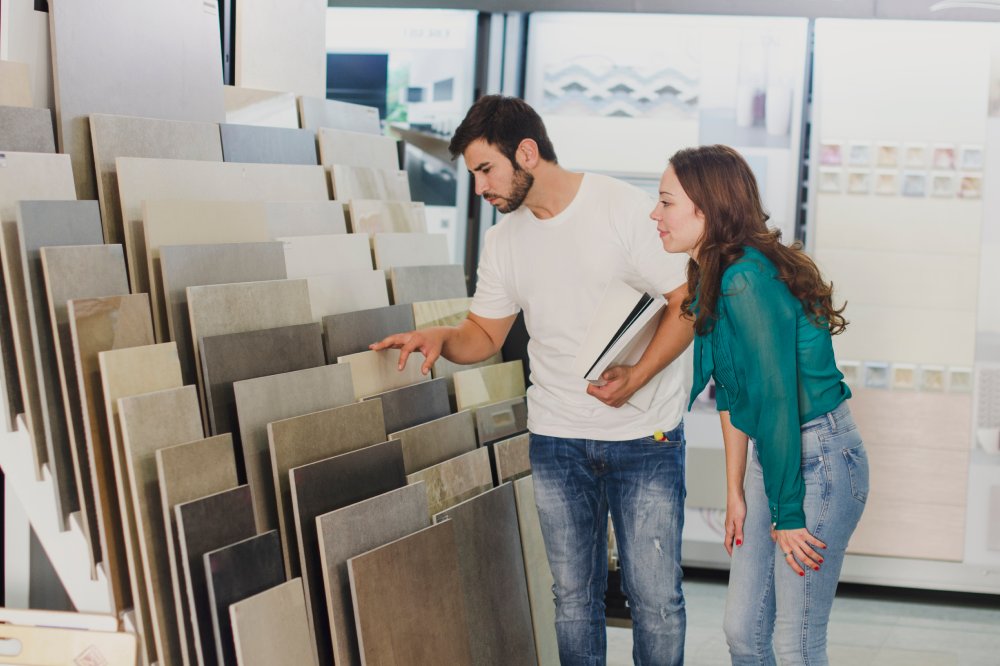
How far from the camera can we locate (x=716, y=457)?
3.94 metres

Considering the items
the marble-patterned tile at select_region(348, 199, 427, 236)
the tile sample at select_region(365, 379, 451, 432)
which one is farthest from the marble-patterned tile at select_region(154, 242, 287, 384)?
the marble-patterned tile at select_region(348, 199, 427, 236)

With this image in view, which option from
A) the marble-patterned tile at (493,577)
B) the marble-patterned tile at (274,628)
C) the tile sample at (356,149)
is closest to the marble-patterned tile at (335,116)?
the tile sample at (356,149)

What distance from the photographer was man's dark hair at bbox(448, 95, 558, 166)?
7.41 ft

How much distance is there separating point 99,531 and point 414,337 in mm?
827

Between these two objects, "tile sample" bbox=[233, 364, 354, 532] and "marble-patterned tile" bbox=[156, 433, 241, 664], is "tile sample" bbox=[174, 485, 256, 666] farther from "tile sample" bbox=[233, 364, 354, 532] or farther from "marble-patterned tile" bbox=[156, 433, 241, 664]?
"tile sample" bbox=[233, 364, 354, 532]

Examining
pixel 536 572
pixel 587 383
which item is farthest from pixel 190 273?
pixel 536 572

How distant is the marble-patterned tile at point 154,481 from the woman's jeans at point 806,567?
1.07 metres

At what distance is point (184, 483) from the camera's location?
1866mm

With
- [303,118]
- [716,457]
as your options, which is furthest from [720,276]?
[716,457]

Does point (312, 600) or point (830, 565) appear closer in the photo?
point (830, 565)

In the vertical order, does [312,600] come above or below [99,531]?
below

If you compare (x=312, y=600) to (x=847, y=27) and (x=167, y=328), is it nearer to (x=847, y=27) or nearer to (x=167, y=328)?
(x=167, y=328)

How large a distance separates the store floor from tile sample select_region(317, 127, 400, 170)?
5.71 feet

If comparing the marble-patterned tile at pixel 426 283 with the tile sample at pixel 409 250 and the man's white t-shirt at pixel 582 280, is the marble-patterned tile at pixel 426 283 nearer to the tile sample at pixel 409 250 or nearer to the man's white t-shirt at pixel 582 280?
the tile sample at pixel 409 250
